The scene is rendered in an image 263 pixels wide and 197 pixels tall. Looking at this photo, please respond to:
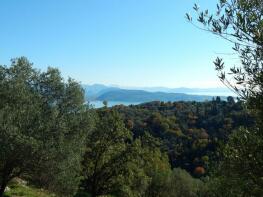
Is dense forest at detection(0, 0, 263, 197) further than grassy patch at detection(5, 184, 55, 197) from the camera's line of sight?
No

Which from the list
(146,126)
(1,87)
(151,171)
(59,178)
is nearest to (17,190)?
(59,178)

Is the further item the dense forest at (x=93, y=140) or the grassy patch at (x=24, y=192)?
the grassy patch at (x=24, y=192)

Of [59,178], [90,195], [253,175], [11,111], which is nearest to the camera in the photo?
[253,175]

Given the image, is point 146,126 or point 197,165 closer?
point 197,165

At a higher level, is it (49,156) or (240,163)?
(240,163)

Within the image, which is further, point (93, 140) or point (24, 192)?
point (93, 140)

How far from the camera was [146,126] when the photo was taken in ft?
381

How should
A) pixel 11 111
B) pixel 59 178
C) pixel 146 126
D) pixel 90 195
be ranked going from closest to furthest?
pixel 11 111
pixel 59 178
pixel 90 195
pixel 146 126

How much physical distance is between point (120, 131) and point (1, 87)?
1439cm

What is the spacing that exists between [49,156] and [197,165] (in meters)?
79.1

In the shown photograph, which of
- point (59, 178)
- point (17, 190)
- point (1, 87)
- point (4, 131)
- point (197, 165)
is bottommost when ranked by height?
point (197, 165)

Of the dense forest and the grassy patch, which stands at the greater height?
the dense forest

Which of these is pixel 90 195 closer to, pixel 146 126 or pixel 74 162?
pixel 74 162

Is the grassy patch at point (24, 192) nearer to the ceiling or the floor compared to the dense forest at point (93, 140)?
nearer to the floor
